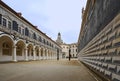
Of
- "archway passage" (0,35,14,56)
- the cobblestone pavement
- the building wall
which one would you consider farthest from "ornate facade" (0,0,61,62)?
the building wall

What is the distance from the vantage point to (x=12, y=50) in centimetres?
2566

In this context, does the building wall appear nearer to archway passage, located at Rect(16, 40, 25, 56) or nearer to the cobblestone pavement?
archway passage, located at Rect(16, 40, 25, 56)

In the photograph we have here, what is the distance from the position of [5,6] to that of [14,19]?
3474mm

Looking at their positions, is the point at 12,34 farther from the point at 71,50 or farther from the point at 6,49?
the point at 71,50

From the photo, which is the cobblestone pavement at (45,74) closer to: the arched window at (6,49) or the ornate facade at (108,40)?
the ornate facade at (108,40)

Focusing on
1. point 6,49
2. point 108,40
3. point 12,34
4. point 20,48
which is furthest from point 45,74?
point 20,48

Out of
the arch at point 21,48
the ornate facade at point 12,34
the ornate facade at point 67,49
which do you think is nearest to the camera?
the ornate facade at point 12,34

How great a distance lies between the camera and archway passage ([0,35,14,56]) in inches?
969

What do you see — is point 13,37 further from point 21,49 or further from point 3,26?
point 21,49

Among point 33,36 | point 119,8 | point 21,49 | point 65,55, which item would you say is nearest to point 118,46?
point 119,8

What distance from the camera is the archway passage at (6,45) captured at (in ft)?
80.7

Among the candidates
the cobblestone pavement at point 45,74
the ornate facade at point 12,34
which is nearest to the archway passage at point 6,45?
the ornate facade at point 12,34

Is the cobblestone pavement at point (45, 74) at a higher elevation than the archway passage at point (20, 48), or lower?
lower

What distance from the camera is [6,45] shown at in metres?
26.4
